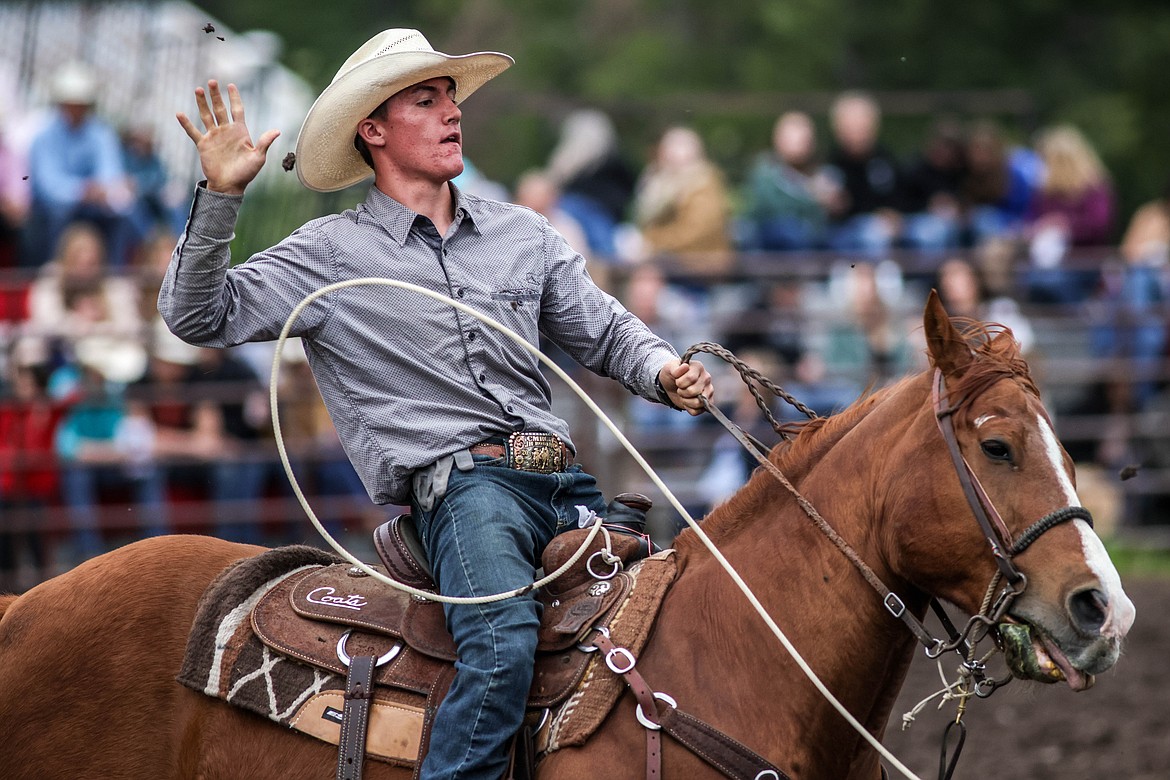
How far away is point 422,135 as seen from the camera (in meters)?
4.16

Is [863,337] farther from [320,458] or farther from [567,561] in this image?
[567,561]

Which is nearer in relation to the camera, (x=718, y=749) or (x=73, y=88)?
(x=718, y=749)

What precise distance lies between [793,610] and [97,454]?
762 centimetres

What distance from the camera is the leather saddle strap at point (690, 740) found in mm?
3541

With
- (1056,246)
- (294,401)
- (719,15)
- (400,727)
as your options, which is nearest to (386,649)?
(400,727)

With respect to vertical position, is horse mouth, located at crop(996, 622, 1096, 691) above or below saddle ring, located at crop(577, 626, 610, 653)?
above

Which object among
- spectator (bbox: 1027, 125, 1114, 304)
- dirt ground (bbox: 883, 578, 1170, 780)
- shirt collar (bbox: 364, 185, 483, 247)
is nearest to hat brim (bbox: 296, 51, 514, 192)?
shirt collar (bbox: 364, 185, 483, 247)

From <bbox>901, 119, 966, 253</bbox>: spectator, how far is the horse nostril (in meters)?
9.81

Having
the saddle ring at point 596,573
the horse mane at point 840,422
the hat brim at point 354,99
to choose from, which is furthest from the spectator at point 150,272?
the horse mane at point 840,422

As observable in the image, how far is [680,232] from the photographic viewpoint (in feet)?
41.3

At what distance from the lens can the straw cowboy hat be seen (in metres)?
4.09

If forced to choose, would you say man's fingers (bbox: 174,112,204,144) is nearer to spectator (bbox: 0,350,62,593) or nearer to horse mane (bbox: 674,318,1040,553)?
horse mane (bbox: 674,318,1040,553)

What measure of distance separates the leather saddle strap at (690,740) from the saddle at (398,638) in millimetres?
162

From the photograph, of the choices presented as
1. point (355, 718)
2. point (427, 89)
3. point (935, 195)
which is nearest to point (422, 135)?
point (427, 89)
